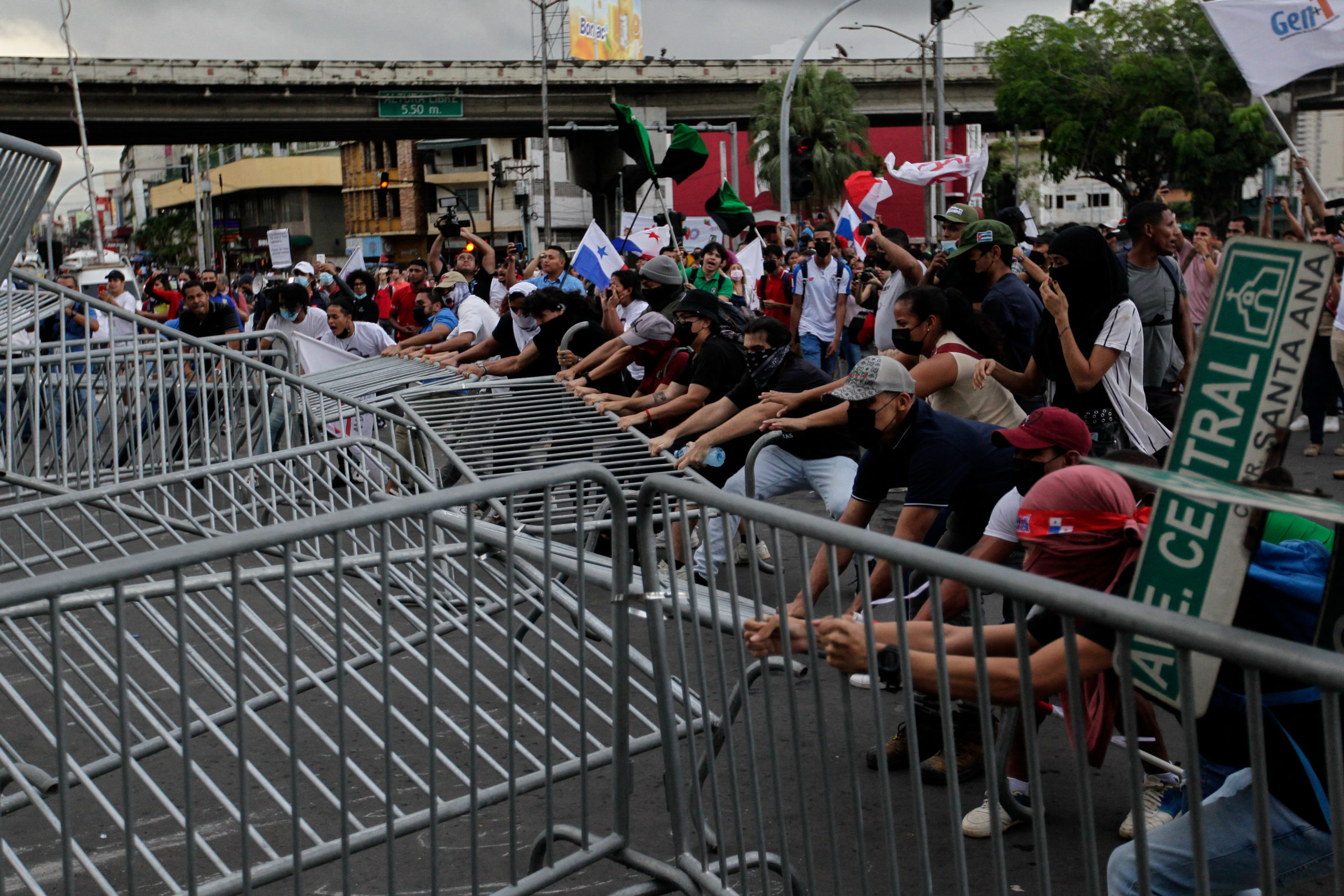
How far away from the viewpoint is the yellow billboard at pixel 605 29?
99812mm

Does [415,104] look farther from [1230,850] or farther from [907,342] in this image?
[1230,850]

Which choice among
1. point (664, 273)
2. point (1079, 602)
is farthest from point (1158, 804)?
point (664, 273)

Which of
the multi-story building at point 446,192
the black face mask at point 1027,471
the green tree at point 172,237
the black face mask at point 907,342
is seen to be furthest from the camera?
the green tree at point 172,237

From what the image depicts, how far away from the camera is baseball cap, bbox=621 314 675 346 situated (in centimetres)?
768

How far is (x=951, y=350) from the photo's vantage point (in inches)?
243

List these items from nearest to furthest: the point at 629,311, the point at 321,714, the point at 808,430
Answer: the point at 321,714, the point at 808,430, the point at 629,311

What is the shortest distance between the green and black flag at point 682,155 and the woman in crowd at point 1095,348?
6.37 metres

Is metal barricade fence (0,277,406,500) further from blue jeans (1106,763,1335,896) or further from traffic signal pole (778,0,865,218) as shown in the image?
traffic signal pole (778,0,865,218)

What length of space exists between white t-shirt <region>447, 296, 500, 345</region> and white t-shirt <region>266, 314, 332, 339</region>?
143 cm

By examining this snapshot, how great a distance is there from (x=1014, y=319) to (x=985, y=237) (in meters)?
0.52

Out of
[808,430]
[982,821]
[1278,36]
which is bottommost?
[982,821]

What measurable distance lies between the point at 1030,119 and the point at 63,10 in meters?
38.0

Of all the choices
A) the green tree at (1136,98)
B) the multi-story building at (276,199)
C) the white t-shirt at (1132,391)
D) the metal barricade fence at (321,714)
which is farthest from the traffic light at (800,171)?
the multi-story building at (276,199)

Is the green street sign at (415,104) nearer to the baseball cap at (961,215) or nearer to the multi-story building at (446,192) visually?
the multi-story building at (446,192)
